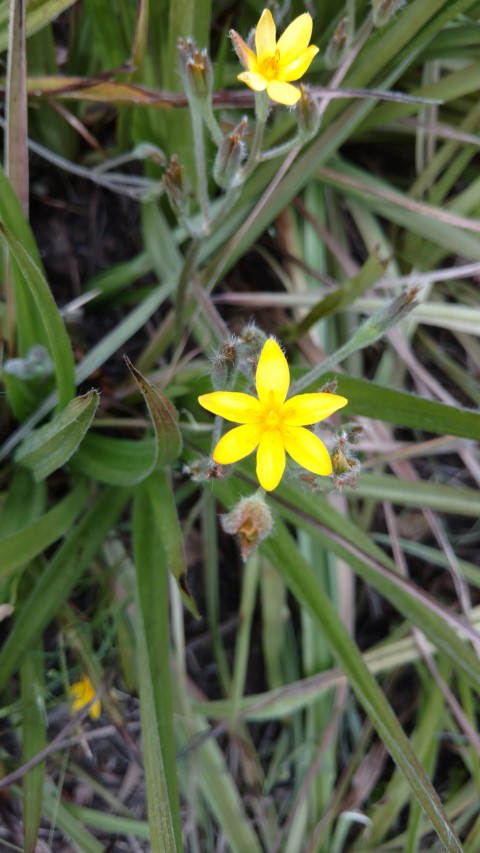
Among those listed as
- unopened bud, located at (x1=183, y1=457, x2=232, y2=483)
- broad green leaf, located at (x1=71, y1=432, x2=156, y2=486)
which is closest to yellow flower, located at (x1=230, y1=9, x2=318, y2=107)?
unopened bud, located at (x1=183, y1=457, x2=232, y2=483)

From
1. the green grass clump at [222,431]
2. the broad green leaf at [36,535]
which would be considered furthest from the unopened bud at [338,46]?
the broad green leaf at [36,535]

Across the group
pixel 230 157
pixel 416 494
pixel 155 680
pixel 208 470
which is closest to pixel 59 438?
pixel 208 470

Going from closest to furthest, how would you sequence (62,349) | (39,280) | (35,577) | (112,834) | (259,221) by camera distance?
(39,280), (62,349), (35,577), (259,221), (112,834)

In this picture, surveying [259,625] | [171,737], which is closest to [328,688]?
[259,625]

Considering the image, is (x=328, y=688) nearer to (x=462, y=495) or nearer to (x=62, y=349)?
(x=462, y=495)

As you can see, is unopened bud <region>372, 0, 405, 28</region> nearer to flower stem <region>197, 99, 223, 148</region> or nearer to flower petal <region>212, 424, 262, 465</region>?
flower stem <region>197, 99, 223, 148</region>

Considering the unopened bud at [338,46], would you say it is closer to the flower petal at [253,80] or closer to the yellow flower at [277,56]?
the yellow flower at [277,56]
